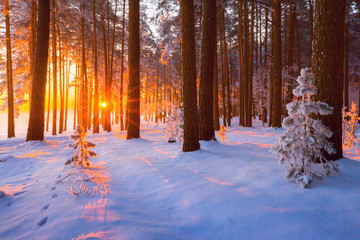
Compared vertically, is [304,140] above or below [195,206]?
above

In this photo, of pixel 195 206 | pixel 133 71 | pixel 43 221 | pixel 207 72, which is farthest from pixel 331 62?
pixel 133 71

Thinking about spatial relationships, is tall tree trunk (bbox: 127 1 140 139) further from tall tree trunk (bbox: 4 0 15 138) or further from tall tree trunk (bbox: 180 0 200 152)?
tall tree trunk (bbox: 4 0 15 138)

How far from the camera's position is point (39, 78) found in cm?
879

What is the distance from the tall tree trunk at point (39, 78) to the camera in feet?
28.6

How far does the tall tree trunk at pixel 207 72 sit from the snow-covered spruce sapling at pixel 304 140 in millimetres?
3686

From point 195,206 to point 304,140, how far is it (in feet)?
6.19

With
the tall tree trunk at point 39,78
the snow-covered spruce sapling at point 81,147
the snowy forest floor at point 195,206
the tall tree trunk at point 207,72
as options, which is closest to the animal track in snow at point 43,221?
the snowy forest floor at point 195,206

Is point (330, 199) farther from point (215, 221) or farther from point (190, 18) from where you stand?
point (190, 18)

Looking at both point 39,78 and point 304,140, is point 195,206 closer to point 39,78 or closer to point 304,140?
point 304,140

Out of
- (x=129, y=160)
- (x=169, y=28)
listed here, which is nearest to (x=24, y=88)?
(x=169, y=28)

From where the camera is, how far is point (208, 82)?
682cm

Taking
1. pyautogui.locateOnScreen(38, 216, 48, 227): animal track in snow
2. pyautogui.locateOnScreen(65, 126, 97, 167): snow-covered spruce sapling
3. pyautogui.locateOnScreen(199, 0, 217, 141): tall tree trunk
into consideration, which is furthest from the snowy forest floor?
pyautogui.locateOnScreen(199, 0, 217, 141): tall tree trunk

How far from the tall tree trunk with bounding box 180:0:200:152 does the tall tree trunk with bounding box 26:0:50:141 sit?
696 centimetres

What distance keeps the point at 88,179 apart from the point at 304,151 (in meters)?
3.85
